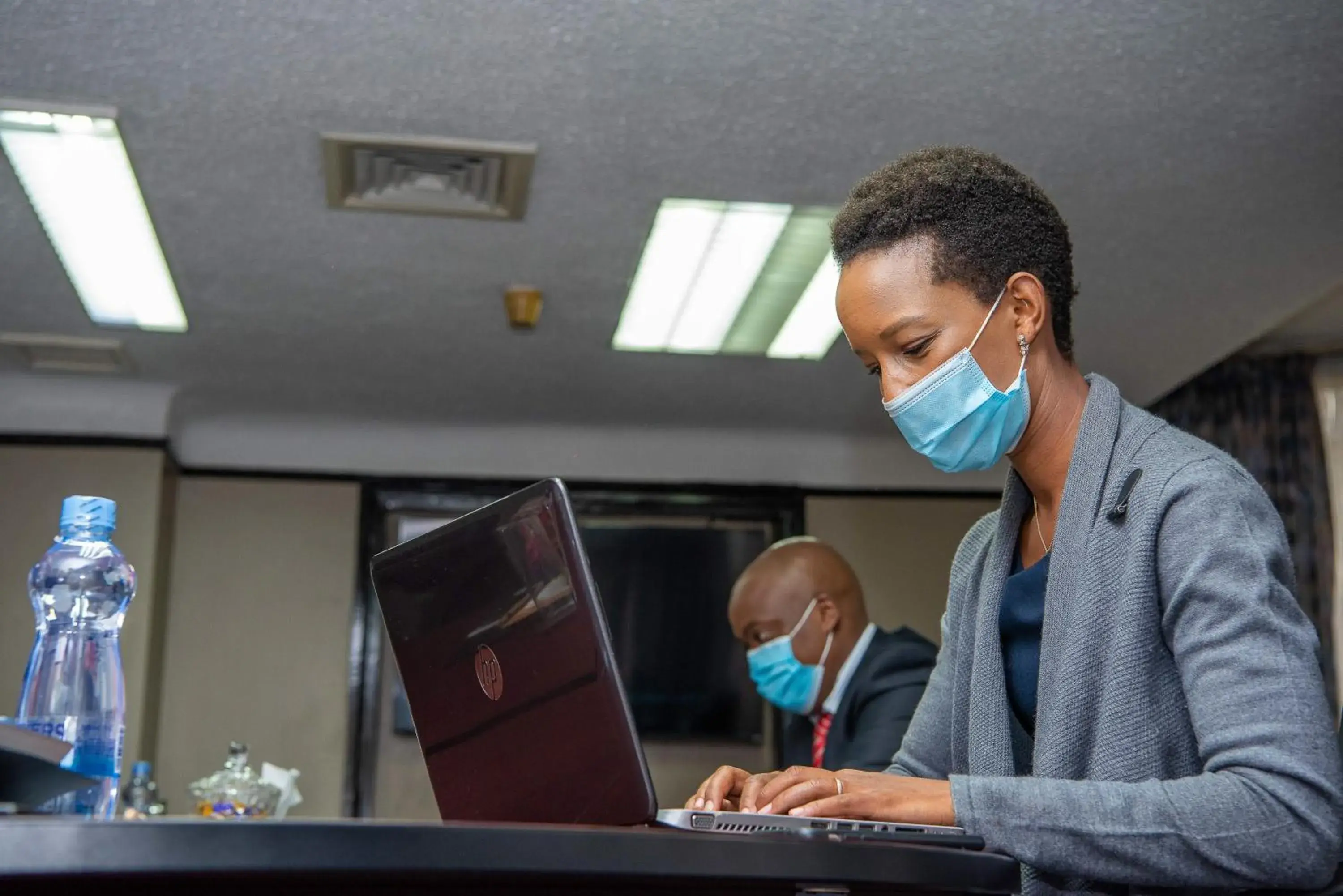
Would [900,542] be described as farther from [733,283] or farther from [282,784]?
[282,784]

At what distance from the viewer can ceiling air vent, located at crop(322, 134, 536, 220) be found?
3.22m

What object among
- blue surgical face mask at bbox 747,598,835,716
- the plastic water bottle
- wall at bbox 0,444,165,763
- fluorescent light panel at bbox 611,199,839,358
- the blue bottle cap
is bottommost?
the plastic water bottle

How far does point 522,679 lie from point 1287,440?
14.2 ft

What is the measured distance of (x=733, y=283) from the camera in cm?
417

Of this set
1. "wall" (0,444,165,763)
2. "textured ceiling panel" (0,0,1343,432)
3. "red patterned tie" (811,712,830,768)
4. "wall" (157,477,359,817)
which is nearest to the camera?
"textured ceiling panel" (0,0,1343,432)

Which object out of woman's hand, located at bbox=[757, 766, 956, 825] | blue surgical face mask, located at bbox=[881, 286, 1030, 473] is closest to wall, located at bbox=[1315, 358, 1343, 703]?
blue surgical face mask, located at bbox=[881, 286, 1030, 473]

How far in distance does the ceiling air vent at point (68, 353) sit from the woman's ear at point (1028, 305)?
3.93 metres

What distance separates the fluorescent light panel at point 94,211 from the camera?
3.16 m

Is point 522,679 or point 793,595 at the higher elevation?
point 793,595

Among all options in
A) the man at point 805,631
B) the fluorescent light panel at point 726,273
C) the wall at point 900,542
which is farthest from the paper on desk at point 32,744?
the wall at point 900,542

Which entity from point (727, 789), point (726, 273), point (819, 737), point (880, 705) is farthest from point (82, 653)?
point (726, 273)

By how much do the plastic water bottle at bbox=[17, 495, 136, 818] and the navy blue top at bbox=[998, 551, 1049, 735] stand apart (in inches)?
31.9

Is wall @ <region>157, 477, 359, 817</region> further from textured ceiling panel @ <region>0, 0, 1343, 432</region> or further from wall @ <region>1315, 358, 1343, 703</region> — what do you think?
wall @ <region>1315, 358, 1343, 703</region>

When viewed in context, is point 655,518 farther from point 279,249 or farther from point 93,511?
point 93,511
